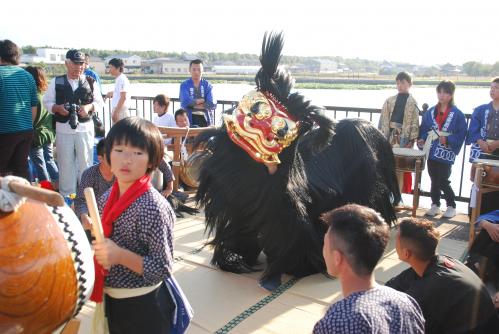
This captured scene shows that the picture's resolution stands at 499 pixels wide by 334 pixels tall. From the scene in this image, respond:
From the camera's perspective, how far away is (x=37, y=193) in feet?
3.79

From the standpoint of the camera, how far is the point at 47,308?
1238 mm

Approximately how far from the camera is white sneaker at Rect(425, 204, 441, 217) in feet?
15.6

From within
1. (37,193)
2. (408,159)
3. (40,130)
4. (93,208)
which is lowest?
(408,159)

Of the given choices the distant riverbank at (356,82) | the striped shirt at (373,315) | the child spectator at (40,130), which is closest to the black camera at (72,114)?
the child spectator at (40,130)

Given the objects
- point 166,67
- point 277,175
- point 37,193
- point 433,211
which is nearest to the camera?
point 37,193

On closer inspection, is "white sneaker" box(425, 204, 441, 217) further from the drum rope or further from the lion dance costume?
the drum rope

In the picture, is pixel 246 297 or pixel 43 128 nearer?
pixel 246 297

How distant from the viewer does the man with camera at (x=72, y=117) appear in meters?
4.50

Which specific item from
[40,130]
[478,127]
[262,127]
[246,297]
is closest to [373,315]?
[262,127]

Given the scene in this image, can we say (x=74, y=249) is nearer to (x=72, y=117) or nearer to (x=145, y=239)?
(x=145, y=239)

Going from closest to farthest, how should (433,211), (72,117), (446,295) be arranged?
(446,295) → (72,117) → (433,211)

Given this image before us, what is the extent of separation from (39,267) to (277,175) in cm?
170

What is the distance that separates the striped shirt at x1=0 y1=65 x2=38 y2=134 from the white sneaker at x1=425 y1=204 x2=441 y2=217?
4009 mm

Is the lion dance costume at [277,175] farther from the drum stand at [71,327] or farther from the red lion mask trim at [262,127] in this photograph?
the drum stand at [71,327]
